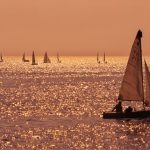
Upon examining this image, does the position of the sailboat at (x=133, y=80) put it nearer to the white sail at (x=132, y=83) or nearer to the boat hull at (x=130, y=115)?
the white sail at (x=132, y=83)

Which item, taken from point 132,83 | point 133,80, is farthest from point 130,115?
point 133,80

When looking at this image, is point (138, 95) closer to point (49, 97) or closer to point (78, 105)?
point (78, 105)

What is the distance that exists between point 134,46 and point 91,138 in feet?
61.8

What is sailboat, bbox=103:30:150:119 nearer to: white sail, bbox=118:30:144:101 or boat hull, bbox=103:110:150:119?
white sail, bbox=118:30:144:101

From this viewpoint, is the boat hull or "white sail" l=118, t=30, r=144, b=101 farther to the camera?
"white sail" l=118, t=30, r=144, b=101

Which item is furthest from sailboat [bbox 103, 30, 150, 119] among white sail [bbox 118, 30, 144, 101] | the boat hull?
the boat hull

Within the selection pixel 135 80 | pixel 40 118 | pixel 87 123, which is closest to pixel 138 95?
pixel 135 80

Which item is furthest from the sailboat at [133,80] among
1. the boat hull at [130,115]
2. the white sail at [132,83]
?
the boat hull at [130,115]

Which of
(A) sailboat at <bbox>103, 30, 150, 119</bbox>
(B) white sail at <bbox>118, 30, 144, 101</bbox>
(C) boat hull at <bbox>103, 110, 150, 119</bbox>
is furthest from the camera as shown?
(B) white sail at <bbox>118, 30, 144, 101</bbox>

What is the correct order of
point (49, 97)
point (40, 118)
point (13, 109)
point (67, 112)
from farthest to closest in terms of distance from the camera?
point (49, 97) → point (13, 109) → point (67, 112) → point (40, 118)

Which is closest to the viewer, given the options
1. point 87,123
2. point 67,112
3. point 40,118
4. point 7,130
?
point 7,130

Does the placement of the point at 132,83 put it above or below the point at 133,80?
below

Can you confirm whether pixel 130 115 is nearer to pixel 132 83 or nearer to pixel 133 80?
pixel 132 83

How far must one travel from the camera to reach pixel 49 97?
133m
